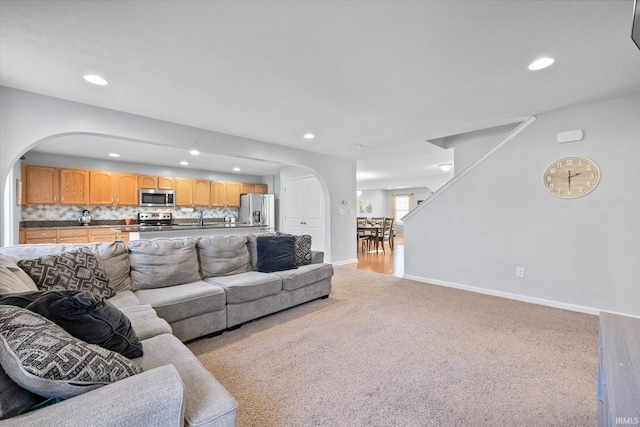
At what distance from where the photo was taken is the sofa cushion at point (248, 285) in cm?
263

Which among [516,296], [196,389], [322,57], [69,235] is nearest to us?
[196,389]

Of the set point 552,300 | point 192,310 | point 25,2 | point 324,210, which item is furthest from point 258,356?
point 324,210

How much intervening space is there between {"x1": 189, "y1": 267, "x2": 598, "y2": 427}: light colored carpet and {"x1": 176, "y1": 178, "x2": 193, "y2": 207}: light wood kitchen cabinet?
5388mm

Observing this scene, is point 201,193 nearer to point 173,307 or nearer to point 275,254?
point 275,254

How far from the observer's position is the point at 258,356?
2.19m

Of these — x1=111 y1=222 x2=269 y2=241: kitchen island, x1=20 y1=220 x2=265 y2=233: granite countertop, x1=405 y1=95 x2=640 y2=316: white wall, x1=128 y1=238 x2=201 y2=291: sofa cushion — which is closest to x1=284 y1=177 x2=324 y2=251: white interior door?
x1=20 y1=220 x2=265 y2=233: granite countertop

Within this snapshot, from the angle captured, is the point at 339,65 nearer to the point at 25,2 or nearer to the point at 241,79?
the point at 241,79

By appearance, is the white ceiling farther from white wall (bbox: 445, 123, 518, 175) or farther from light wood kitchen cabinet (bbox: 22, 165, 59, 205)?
light wood kitchen cabinet (bbox: 22, 165, 59, 205)

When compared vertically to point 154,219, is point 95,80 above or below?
above

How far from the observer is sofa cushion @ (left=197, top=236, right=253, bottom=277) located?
299 centimetres

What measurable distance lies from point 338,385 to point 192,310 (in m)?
1.34

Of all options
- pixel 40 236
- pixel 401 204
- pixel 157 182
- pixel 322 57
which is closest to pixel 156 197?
pixel 157 182

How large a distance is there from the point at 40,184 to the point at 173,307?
17.5 ft

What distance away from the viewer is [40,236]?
511cm
